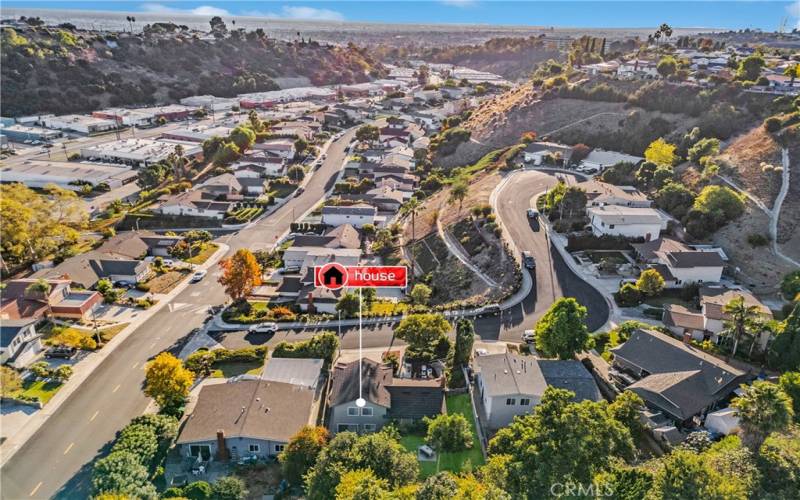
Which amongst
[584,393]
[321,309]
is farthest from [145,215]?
[584,393]

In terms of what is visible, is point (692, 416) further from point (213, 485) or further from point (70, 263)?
point (70, 263)

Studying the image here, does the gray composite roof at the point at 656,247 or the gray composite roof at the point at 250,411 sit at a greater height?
the gray composite roof at the point at 656,247

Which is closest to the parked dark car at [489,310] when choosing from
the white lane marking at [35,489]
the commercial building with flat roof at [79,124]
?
the white lane marking at [35,489]

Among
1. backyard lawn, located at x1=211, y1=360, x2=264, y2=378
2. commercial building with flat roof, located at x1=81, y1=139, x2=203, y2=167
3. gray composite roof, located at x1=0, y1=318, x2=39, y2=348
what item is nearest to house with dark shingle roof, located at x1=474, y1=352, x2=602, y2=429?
backyard lawn, located at x1=211, y1=360, x2=264, y2=378

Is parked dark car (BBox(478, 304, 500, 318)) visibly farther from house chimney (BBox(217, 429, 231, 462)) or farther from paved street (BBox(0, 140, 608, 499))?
house chimney (BBox(217, 429, 231, 462))

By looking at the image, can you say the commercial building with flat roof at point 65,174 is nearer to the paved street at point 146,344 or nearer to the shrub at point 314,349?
Answer: the paved street at point 146,344
